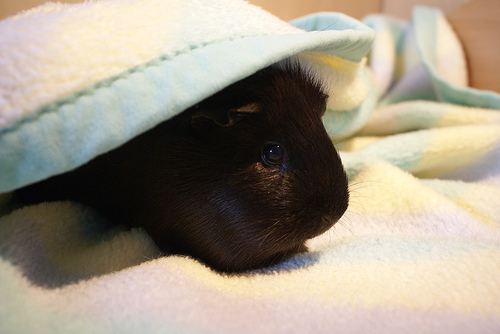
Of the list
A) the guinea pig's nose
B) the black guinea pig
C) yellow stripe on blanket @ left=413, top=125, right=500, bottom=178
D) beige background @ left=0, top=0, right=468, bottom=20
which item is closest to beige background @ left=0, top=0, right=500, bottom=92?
beige background @ left=0, top=0, right=468, bottom=20

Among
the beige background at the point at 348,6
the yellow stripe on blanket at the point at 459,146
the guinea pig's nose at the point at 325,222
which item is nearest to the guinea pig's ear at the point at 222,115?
the guinea pig's nose at the point at 325,222

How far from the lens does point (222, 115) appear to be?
57 centimetres

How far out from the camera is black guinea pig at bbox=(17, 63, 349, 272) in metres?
0.56

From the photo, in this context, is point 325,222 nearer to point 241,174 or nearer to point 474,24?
point 241,174

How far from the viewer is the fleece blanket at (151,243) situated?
1.43ft

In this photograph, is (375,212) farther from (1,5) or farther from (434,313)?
(1,5)

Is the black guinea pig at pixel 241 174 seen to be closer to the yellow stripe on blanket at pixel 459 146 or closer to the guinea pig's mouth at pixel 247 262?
the guinea pig's mouth at pixel 247 262

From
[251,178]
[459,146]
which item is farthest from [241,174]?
[459,146]

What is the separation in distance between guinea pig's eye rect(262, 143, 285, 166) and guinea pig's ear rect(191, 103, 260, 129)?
0.21ft

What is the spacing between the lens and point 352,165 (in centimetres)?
94

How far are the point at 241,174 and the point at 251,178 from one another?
18 millimetres

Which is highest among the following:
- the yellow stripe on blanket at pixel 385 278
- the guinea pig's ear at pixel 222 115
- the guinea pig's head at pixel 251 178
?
the guinea pig's ear at pixel 222 115

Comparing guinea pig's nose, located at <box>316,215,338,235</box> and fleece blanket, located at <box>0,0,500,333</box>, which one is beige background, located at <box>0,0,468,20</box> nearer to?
fleece blanket, located at <box>0,0,500,333</box>

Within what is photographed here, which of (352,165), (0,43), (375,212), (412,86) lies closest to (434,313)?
(375,212)
